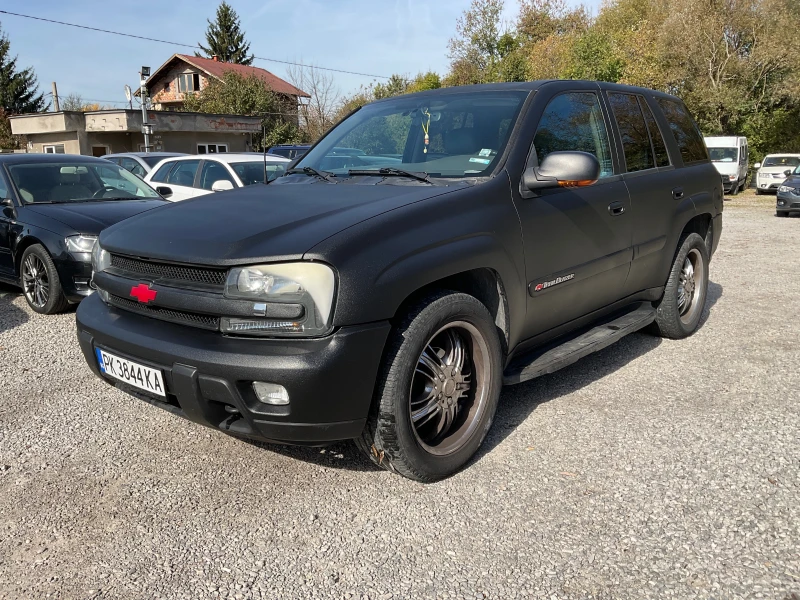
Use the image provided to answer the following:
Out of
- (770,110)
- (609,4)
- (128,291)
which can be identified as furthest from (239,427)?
(609,4)

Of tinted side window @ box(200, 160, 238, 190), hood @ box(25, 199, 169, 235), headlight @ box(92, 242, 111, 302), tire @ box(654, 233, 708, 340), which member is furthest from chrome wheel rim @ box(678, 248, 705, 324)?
tinted side window @ box(200, 160, 238, 190)

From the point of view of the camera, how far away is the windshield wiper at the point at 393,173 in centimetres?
346

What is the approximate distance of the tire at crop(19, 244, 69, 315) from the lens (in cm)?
616

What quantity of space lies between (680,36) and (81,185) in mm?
26449

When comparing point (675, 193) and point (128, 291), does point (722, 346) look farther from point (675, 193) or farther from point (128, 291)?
point (128, 291)

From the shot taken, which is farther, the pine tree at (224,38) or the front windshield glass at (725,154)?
the pine tree at (224,38)

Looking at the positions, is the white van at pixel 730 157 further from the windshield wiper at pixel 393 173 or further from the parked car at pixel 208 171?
the windshield wiper at pixel 393 173

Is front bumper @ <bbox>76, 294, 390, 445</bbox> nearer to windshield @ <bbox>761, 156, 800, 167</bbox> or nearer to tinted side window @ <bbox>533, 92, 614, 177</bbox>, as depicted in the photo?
tinted side window @ <bbox>533, 92, 614, 177</bbox>

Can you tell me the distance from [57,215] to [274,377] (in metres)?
4.86

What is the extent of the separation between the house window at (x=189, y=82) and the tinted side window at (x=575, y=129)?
175 feet

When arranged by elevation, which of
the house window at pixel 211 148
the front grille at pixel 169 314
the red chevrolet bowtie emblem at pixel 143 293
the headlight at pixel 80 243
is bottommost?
the headlight at pixel 80 243

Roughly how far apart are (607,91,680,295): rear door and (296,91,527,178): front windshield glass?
1.02m

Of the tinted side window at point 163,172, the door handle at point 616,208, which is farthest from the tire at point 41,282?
the door handle at point 616,208

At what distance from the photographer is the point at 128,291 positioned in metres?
3.05
